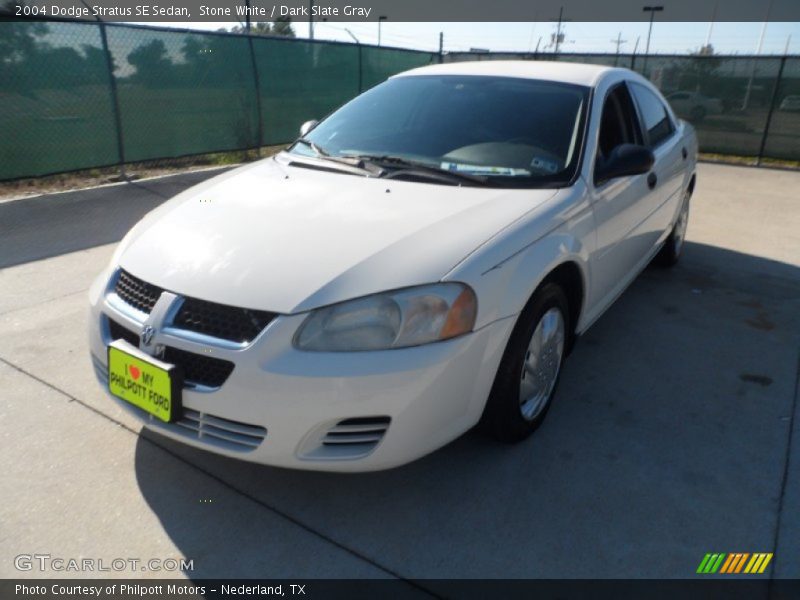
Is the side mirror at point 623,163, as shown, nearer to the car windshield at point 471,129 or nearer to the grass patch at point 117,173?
the car windshield at point 471,129

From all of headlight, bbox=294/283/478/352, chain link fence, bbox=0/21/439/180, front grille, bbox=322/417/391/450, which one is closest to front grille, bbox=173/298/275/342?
headlight, bbox=294/283/478/352

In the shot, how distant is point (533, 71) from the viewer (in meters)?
3.62

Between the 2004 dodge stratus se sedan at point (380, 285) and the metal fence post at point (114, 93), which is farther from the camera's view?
the metal fence post at point (114, 93)

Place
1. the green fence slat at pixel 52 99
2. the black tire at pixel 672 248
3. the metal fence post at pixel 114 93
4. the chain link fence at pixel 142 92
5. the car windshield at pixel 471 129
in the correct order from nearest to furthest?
the car windshield at pixel 471 129, the black tire at pixel 672 248, the green fence slat at pixel 52 99, the chain link fence at pixel 142 92, the metal fence post at pixel 114 93

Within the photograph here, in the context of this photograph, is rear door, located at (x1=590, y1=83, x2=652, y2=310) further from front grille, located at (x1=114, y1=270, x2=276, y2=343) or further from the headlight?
front grille, located at (x1=114, y1=270, x2=276, y2=343)

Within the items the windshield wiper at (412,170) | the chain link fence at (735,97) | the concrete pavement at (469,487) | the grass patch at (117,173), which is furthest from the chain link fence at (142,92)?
the chain link fence at (735,97)

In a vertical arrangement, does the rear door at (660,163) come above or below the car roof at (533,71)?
below

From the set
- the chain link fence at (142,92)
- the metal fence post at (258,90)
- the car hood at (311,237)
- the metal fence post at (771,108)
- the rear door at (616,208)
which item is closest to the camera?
the car hood at (311,237)

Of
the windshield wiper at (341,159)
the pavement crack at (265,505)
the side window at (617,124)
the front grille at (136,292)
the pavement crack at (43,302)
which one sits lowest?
the pavement crack at (43,302)

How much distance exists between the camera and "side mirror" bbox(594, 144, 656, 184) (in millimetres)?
3055

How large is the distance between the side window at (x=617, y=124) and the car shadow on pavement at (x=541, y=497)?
1231 millimetres

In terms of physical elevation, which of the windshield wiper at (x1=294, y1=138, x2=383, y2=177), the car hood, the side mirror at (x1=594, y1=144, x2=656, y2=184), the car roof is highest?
the car roof

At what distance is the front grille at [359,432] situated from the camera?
208 cm

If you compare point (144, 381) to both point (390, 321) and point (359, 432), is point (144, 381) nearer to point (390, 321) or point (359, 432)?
point (359, 432)
